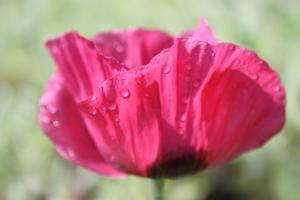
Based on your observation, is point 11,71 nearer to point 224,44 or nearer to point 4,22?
point 4,22

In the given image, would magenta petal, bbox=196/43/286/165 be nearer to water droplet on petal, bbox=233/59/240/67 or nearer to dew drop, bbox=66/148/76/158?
water droplet on petal, bbox=233/59/240/67

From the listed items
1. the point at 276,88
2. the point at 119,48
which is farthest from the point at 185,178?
the point at 276,88

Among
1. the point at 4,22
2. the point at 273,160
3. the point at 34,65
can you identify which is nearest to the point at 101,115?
the point at 273,160

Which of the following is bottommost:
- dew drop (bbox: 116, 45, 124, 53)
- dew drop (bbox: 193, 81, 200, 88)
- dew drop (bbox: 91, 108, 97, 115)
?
dew drop (bbox: 116, 45, 124, 53)

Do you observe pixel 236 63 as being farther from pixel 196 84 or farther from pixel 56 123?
pixel 56 123

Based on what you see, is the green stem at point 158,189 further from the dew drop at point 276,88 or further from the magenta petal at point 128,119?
the dew drop at point 276,88

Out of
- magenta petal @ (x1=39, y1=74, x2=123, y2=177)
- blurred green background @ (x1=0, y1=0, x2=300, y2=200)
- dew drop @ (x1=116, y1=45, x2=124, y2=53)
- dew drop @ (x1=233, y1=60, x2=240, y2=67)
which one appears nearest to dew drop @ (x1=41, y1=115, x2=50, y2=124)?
magenta petal @ (x1=39, y1=74, x2=123, y2=177)
